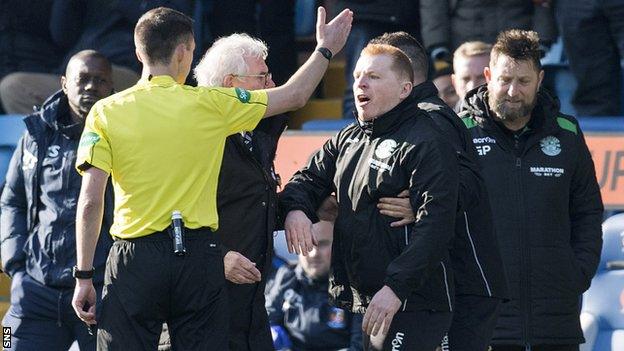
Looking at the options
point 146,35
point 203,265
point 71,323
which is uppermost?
point 146,35

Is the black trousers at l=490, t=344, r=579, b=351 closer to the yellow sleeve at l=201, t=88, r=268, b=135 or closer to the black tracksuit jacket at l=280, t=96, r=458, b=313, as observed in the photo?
the black tracksuit jacket at l=280, t=96, r=458, b=313

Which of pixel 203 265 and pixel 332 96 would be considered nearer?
pixel 203 265

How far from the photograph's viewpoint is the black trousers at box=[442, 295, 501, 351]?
566cm

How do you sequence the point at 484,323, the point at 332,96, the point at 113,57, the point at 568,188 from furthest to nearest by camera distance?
the point at 332,96 < the point at 113,57 < the point at 568,188 < the point at 484,323

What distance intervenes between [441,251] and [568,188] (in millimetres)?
1192

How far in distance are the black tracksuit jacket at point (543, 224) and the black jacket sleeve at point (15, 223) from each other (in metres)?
2.33

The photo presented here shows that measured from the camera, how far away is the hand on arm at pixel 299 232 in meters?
5.54

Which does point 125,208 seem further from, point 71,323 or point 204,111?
point 71,323

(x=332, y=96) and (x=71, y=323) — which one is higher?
(x=332, y=96)

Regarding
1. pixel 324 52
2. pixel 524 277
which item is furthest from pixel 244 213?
pixel 524 277

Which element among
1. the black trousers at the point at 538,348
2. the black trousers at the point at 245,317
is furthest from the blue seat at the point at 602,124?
the black trousers at the point at 245,317

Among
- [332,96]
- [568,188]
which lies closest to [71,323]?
[568,188]

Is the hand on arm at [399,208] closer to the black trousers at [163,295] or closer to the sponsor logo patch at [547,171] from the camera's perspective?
the black trousers at [163,295]

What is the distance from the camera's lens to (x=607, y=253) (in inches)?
290
